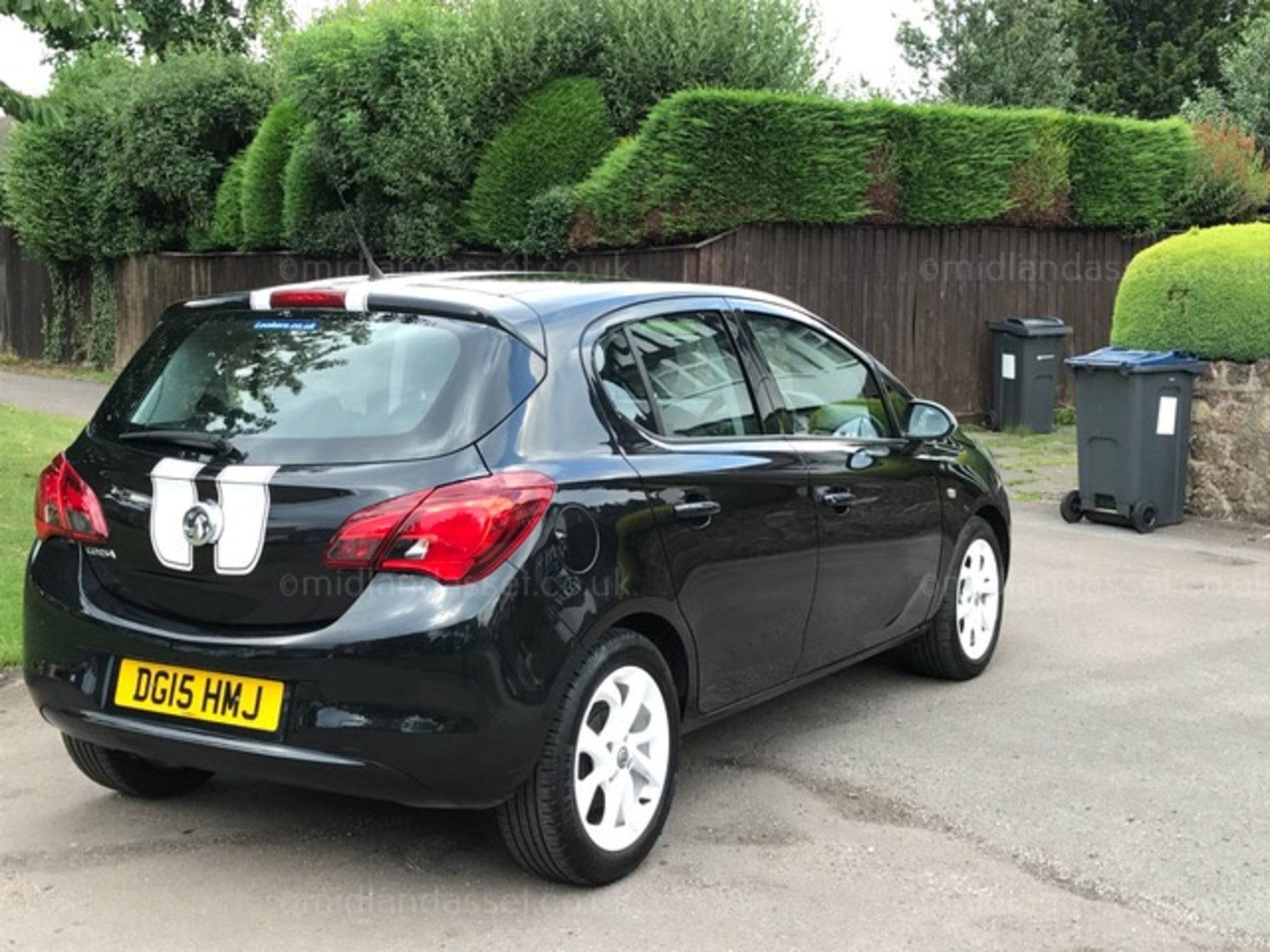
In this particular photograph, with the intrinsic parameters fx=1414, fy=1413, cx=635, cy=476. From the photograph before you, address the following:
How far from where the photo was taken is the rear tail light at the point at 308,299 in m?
4.07

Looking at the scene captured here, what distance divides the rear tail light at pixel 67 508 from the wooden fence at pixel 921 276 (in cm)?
950

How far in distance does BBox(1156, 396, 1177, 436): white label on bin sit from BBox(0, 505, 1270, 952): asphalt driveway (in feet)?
14.2

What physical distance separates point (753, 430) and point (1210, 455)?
22.6ft

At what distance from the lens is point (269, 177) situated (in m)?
20.4

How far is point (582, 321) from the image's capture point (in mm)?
4145

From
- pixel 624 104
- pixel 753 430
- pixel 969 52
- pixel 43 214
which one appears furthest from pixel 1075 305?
pixel 969 52

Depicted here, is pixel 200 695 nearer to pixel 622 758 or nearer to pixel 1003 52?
pixel 622 758

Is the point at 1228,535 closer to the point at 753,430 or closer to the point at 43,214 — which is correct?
Result: the point at 753,430

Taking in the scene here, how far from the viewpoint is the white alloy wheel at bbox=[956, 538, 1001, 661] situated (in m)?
5.99

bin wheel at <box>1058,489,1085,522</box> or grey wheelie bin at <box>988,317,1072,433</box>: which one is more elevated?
grey wheelie bin at <box>988,317,1072,433</box>

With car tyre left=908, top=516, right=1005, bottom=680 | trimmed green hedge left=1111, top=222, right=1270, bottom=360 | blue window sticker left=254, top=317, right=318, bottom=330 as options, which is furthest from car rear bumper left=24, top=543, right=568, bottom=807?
trimmed green hedge left=1111, top=222, right=1270, bottom=360

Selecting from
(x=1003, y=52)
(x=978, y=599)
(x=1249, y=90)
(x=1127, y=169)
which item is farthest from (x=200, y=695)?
(x=1003, y=52)

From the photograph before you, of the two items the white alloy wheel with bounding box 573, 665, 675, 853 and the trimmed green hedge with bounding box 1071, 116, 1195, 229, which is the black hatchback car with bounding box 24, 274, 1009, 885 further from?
the trimmed green hedge with bounding box 1071, 116, 1195, 229

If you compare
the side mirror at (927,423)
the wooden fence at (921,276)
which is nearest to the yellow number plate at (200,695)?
the side mirror at (927,423)
